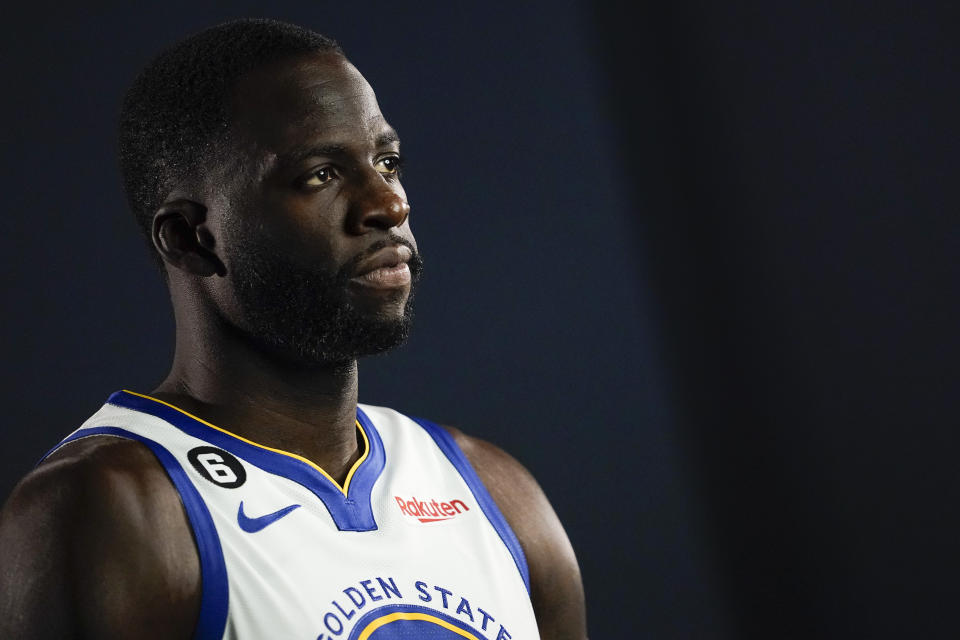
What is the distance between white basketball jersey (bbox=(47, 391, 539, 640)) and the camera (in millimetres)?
949

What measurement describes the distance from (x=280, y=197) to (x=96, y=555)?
36cm

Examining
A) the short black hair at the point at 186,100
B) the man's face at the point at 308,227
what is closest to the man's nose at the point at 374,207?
the man's face at the point at 308,227

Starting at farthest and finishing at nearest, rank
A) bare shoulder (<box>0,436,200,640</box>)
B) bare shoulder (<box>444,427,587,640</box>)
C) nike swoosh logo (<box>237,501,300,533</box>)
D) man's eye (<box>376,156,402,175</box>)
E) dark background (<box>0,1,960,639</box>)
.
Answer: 1. dark background (<box>0,1,960,639</box>)
2. bare shoulder (<box>444,427,587,640</box>)
3. man's eye (<box>376,156,402,175</box>)
4. nike swoosh logo (<box>237,501,300,533</box>)
5. bare shoulder (<box>0,436,200,640</box>)

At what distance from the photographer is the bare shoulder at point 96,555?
2.87 feet

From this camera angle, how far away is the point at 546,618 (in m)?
1.20

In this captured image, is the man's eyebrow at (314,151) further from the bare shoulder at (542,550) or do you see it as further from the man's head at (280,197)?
the bare shoulder at (542,550)

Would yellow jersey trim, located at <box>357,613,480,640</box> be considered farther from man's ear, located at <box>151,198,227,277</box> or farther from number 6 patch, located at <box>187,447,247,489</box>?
man's ear, located at <box>151,198,227,277</box>

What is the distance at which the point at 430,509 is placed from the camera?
3.74 ft

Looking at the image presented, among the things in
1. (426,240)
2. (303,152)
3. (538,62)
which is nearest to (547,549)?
(303,152)

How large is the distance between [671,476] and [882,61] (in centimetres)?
83

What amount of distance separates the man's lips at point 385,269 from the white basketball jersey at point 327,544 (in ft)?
0.64

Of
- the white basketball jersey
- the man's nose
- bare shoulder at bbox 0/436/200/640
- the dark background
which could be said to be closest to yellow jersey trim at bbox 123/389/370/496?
the white basketball jersey

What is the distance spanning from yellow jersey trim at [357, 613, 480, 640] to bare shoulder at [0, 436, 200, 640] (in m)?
0.15

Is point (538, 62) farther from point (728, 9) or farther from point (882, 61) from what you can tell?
point (882, 61)
